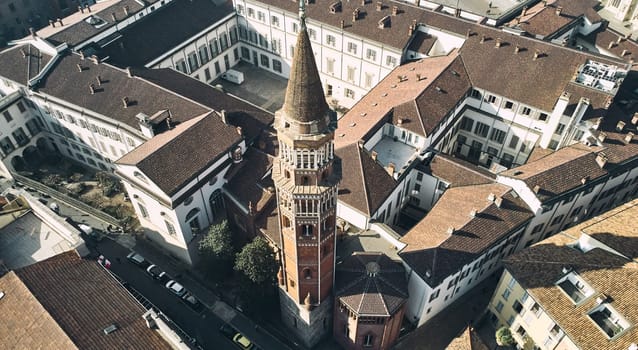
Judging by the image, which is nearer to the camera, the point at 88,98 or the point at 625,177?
the point at 625,177

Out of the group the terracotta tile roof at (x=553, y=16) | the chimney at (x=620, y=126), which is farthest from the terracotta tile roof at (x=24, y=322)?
the terracotta tile roof at (x=553, y=16)

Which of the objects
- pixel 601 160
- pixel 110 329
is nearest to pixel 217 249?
pixel 110 329

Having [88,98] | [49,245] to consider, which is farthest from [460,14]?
[49,245]

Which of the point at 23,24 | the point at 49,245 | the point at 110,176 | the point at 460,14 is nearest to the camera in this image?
the point at 49,245

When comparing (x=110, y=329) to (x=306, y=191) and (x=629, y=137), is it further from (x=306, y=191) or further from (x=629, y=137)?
(x=629, y=137)

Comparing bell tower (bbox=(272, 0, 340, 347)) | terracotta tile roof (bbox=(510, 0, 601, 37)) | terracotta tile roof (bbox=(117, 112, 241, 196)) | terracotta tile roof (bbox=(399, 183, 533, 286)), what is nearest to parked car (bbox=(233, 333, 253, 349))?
bell tower (bbox=(272, 0, 340, 347))

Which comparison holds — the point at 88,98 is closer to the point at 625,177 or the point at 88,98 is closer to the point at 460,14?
the point at 460,14
